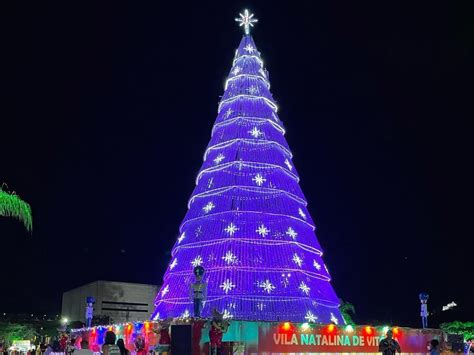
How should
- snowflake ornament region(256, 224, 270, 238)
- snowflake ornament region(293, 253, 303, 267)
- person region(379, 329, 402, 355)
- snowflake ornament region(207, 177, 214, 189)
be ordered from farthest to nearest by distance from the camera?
snowflake ornament region(207, 177, 214, 189), snowflake ornament region(256, 224, 270, 238), snowflake ornament region(293, 253, 303, 267), person region(379, 329, 402, 355)

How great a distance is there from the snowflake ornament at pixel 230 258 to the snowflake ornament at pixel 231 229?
992 mm

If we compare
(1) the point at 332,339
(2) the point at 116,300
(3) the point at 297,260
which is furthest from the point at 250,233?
(2) the point at 116,300

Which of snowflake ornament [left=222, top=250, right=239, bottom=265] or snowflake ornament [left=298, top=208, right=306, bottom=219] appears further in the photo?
snowflake ornament [left=298, top=208, right=306, bottom=219]

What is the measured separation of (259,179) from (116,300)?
31890mm

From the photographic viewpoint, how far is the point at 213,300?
73.7 feet

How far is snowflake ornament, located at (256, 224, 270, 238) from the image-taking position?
24422 mm

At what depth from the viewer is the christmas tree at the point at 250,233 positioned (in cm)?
2253

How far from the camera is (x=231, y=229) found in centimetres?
2441

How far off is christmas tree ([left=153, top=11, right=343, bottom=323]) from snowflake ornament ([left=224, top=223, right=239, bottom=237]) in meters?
0.01

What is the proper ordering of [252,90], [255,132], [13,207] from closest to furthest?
[13,207] → [255,132] → [252,90]

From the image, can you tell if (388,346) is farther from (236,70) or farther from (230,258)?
(236,70)

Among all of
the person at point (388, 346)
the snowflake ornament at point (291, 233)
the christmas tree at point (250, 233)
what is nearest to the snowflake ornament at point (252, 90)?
the christmas tree at point (250, 233)

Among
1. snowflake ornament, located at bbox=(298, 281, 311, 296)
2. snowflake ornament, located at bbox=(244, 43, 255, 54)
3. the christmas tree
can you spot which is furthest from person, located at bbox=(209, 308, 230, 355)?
snowflake ornament, located at bbox=(244, 43, 255, 54)

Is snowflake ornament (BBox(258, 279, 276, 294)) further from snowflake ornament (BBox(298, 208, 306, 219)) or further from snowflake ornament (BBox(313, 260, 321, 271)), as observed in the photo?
snowflake ornament (BBox(298, 208, 306, 219))
